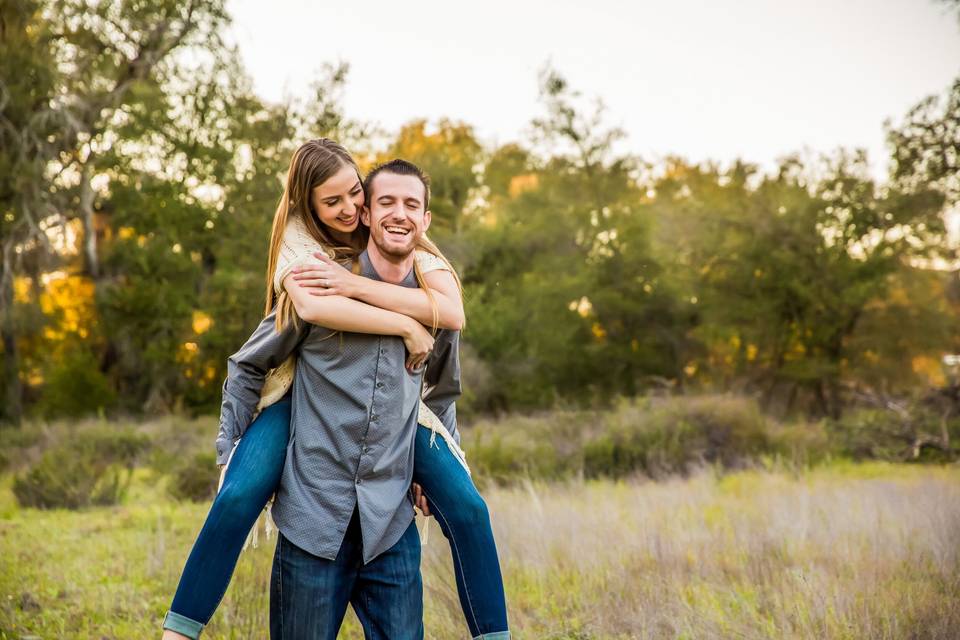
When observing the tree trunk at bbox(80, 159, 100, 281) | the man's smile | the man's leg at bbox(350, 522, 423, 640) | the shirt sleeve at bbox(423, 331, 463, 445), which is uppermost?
the tree trunk at bbox(80, 159, 100, 281)

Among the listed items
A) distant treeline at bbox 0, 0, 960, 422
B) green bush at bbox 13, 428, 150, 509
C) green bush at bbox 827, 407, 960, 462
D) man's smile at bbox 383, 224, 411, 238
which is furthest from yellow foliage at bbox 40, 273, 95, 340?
man's smile at bbox 383, 224, 411, 238

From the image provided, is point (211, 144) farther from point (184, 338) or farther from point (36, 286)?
point (36, 286)

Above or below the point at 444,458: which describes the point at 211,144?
above

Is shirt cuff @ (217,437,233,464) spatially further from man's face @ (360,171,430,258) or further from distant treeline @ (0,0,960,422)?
distant treeline @ (0,0,960,422)

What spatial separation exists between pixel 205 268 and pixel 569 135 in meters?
11.3

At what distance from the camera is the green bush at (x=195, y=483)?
10422mm

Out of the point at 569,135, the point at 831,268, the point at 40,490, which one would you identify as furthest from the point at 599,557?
the point at 569,135

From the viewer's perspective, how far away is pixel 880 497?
300 inches

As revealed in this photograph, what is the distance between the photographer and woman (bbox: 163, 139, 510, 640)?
284cm

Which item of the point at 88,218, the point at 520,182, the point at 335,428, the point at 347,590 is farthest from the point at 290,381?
the point at 520,182

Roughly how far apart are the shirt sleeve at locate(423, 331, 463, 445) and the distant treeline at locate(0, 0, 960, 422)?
15647mm

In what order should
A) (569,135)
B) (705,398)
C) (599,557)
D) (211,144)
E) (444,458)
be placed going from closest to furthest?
(444,458)
(599,557)
(705,398)
(211,144)
(569,135)

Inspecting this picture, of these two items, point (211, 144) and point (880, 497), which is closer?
point (880, 497)

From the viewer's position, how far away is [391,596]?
3111 millimetres
